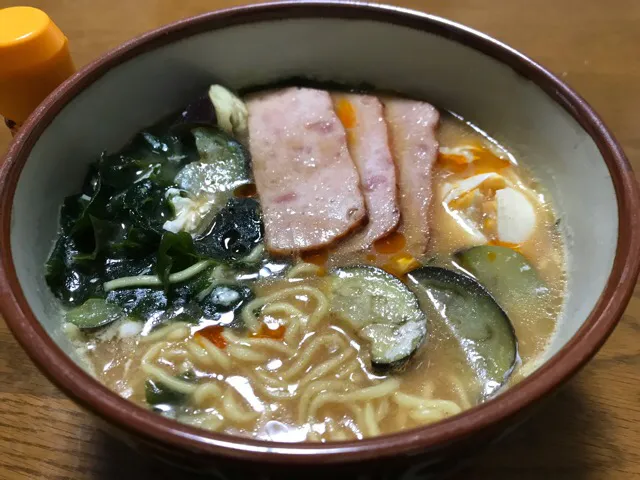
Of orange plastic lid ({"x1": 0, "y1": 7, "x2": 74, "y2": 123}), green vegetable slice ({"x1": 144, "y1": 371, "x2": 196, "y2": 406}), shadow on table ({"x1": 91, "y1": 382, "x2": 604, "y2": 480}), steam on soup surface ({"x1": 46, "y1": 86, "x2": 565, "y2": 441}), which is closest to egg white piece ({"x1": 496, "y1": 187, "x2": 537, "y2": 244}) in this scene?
steam on soup surface ({"x1": 46, "y1": 86, "x2": 565, "y2": 441})

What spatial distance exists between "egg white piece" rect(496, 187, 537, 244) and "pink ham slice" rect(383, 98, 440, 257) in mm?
188

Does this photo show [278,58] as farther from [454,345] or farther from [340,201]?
[454,345]

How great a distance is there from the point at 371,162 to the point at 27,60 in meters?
0.95

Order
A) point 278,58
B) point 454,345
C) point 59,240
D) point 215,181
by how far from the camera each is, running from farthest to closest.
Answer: point 278,58
point 215,181
point 59,240
point 454,345

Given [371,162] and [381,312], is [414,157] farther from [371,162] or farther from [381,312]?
[381,312]

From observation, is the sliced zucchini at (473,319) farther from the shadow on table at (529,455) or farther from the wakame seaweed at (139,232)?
the wakame seaweed at (139,232)

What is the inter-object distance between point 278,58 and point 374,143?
1.36 feet

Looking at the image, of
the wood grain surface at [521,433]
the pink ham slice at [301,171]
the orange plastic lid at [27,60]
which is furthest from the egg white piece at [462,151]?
the orange plastic lid at [27,60]

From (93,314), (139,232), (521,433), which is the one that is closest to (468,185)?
(521,433)

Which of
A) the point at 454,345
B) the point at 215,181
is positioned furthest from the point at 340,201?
the point at 454,345

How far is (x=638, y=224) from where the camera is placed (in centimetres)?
124

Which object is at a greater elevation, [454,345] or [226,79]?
[226,79]

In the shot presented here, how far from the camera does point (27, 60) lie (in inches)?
63.9

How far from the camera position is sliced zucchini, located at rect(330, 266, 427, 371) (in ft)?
4.41
